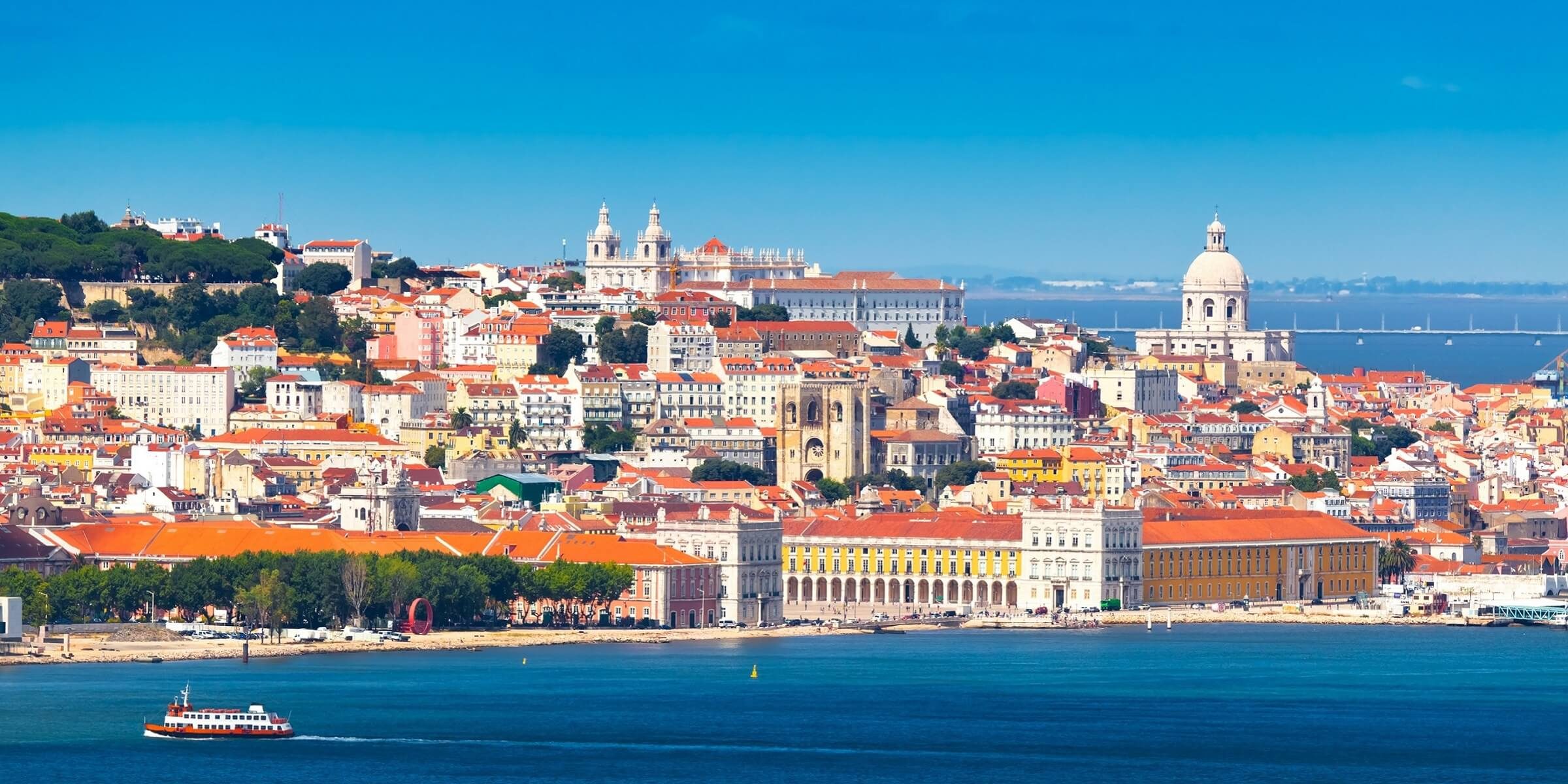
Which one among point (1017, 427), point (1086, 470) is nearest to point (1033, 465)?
point (1086, 470)

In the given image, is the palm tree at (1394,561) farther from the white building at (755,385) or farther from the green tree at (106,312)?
the green tree at (106,312)

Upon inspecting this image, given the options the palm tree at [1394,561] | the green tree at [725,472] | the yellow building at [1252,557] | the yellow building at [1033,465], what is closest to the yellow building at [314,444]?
the green tree at [725,472]

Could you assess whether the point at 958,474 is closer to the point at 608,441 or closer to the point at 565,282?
the point at 608,441

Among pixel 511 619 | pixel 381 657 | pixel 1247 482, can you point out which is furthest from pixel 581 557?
pixel 1247 482

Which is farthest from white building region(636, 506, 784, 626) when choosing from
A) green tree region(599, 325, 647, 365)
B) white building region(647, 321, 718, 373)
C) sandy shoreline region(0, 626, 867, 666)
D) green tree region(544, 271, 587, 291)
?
green tree region(544, 271, 587, 291)

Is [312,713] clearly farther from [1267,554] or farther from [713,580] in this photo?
[1267,554]

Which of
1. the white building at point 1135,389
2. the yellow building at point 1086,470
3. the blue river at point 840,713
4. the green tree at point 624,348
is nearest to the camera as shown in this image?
the blue river at point 840,713
